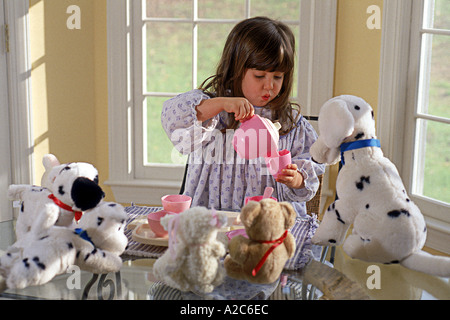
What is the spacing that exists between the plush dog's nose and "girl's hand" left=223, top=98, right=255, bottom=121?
0.51 m

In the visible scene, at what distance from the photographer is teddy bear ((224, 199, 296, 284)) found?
1077 mm

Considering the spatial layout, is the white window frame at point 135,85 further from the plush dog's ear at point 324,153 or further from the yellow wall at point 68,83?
the plush dog's ear at point 324,153

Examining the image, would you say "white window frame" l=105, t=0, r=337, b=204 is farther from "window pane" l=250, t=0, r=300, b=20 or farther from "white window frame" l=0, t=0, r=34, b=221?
"white window frame" l=0, t=0, r=34, b=221

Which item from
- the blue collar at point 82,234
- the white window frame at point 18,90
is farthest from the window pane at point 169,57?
the blue collar at point 82,234

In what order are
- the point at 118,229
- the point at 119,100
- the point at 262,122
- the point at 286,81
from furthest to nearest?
the point at 119,100 → the point at 286,81 → the point at 262,122 → the point at 118,229

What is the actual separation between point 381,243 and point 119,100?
1.89 m

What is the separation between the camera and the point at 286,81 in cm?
179

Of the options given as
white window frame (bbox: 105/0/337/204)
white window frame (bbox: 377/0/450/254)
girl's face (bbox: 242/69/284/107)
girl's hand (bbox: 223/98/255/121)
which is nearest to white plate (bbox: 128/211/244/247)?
girl's hand (bbox: 223/98/255/121)

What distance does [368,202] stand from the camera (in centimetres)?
117

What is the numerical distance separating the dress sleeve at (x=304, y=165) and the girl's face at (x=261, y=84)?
188 mm

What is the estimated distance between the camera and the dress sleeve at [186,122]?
167cm

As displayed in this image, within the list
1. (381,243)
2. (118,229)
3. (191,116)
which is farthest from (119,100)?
(381,243)

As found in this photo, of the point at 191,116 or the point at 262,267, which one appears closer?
the point at 262,267

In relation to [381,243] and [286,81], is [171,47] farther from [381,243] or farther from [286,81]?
[381,243]
